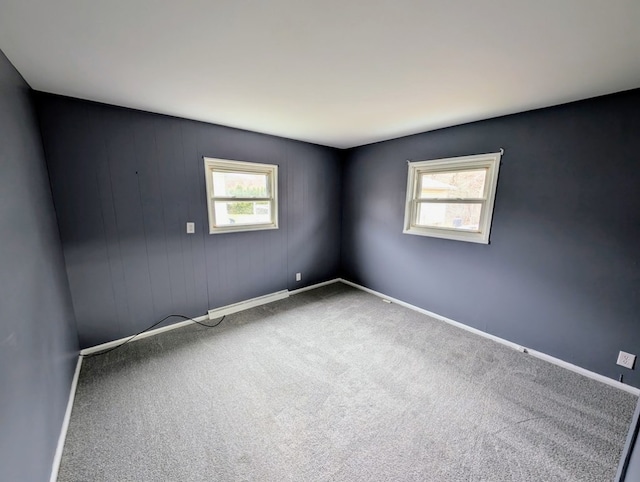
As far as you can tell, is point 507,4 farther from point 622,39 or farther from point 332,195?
point 332,195

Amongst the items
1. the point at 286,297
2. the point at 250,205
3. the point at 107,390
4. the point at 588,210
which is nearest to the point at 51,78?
the point at 250,205

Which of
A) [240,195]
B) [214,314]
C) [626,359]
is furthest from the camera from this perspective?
[240,195]

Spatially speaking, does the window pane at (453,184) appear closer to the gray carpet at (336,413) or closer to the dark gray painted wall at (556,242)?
the dark gray painted wall at (556,242)

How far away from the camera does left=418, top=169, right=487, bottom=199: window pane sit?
8.82ft

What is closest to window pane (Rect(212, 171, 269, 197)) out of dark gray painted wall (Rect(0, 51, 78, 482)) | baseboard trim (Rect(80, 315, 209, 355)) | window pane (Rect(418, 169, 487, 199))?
dark gray painted wall (Rect(0, 51, 78, 482))

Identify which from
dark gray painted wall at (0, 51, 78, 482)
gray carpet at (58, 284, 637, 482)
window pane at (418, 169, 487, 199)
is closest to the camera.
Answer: dark gray painted wall at (0, 51, 78, 482)

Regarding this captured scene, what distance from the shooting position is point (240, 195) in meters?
3.13

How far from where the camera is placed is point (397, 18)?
3.68 ft

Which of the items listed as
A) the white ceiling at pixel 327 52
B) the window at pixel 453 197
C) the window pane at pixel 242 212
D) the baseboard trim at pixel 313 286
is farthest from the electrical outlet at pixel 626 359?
the window pane at pixel 242 212

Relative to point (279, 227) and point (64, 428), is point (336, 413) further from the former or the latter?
point (279, 227)

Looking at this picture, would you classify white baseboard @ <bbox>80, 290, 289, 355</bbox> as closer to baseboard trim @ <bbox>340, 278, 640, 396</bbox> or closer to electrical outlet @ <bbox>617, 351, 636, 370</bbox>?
baseboard trim @ <bbox>340, 278, 640, 396</bbox>

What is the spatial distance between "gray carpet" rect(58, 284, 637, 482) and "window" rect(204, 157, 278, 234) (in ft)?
4.62

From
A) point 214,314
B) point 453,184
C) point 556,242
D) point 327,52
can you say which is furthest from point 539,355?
point 214,314

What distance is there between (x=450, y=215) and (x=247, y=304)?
9.61 feet
